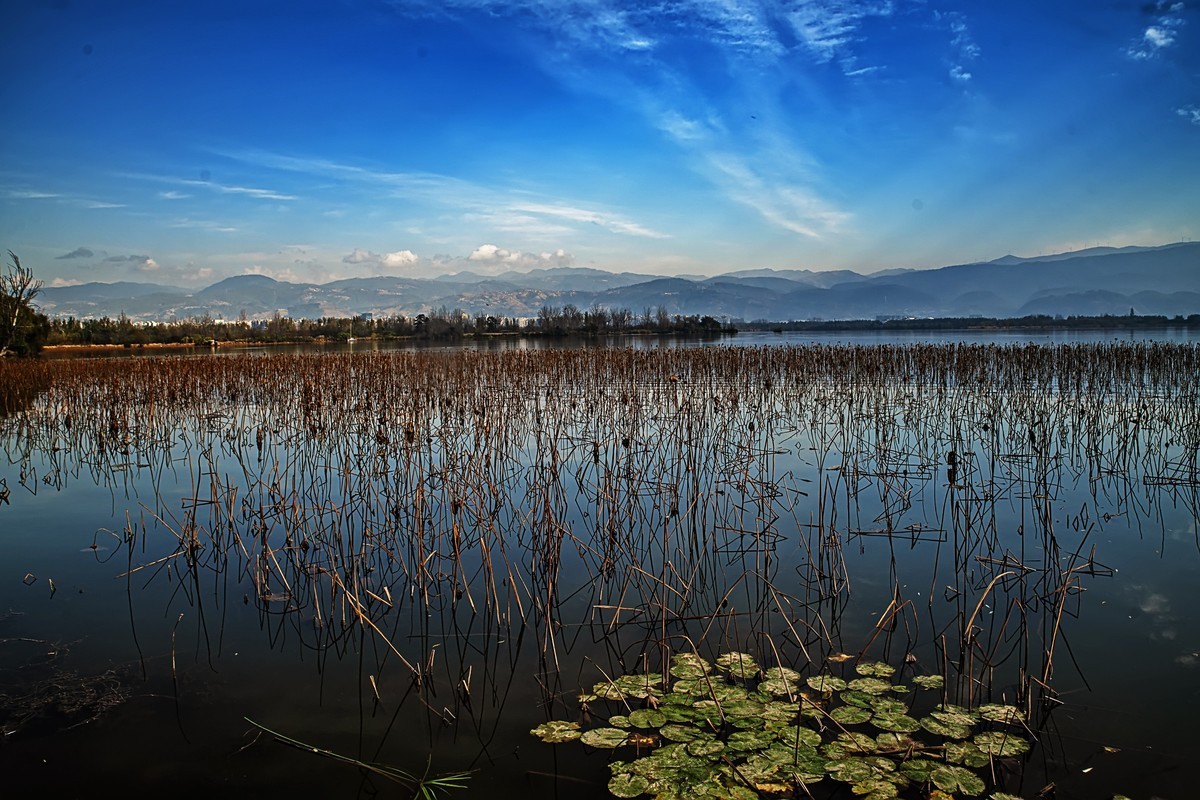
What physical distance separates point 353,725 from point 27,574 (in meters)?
4.06

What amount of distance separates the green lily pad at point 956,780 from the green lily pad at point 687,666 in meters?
1.14

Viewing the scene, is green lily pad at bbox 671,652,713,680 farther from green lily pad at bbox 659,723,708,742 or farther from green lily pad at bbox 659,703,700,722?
green lily pad at bbox 659,723,708,742

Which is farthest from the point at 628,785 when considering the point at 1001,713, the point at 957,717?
the point at 1001,713

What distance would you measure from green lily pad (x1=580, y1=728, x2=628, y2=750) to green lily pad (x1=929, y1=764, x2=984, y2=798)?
50.8 inches

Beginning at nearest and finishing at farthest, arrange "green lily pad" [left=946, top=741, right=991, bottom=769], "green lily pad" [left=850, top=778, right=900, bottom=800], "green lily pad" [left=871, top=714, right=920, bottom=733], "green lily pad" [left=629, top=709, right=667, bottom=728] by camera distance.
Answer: "green lily pad" [left=850, top=778, right=900, bottom=800], "green lily pad" [left=946, top=741, right=991, bottom=769], "green lily pad" [left=871, top=714, right=920, bottom=733], "green lily pad" [left=629, top=709, right=667, bottom=728]


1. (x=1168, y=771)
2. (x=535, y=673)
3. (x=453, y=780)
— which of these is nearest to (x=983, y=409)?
(x=1168, y=771)

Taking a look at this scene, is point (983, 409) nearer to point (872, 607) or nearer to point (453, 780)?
point (872, 607)

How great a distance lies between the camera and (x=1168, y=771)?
2.82m

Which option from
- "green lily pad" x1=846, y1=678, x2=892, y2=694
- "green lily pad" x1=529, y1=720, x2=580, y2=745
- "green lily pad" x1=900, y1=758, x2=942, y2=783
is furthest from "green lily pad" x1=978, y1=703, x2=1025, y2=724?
"green lily pad" x1=529, y1=720, x2=580, y2=745

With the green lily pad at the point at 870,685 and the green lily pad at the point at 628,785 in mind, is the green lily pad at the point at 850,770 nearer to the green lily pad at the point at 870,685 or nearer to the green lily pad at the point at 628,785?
the green lily pad at the point at 870,685

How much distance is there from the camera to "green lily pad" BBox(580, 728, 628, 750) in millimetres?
3012

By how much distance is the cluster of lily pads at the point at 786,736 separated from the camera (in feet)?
8.88

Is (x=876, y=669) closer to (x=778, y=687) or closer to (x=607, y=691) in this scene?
(x=778, y=687)

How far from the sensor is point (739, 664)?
11.9 ft
